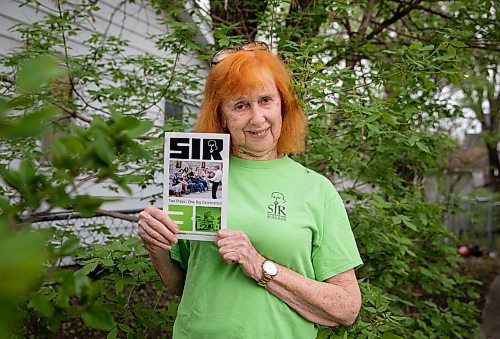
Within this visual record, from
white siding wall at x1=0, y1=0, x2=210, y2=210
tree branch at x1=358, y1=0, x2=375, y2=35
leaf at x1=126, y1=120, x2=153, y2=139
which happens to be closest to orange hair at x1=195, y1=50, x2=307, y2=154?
leaf at x1=126, y1=120, x2=153, y2=139

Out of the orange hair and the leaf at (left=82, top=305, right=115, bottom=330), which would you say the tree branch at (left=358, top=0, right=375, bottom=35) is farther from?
the leaf at (left=82, top=305, right=115, bottom=330)

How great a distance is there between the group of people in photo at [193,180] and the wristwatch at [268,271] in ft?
0.83

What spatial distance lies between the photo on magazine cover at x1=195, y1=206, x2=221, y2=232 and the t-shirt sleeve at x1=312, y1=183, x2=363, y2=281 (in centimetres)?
33

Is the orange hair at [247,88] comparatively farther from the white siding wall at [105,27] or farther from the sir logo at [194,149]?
the white siding wall at [105,27]

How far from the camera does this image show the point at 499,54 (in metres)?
4.45

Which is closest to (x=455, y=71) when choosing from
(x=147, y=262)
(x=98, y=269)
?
(x=147, y=262)

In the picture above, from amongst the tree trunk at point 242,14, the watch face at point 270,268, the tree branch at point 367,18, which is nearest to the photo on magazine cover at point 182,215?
→ the watch face at point 270,268

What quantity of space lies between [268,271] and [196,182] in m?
0.32

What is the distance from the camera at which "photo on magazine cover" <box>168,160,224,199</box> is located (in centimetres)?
161

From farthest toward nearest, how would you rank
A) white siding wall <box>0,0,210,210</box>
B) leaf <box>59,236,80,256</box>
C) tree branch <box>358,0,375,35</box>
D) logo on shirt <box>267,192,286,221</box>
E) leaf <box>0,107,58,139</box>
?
white siding wall <box>0,0,210,210</box>, tree branch <box>358,0,375,35</box>, logo on shirt <box>267,192,286,221</box>, leaf <box>59,236,80,256</box>, leaf <box>0,107,58,139</box>

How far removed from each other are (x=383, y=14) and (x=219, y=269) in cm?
356

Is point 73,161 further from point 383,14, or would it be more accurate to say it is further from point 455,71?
point 383,14

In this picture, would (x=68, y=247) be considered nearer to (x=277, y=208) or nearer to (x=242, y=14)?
(x=277, y=208)

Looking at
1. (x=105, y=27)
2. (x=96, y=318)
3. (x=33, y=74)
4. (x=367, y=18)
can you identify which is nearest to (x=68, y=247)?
(x=96, y=318)
